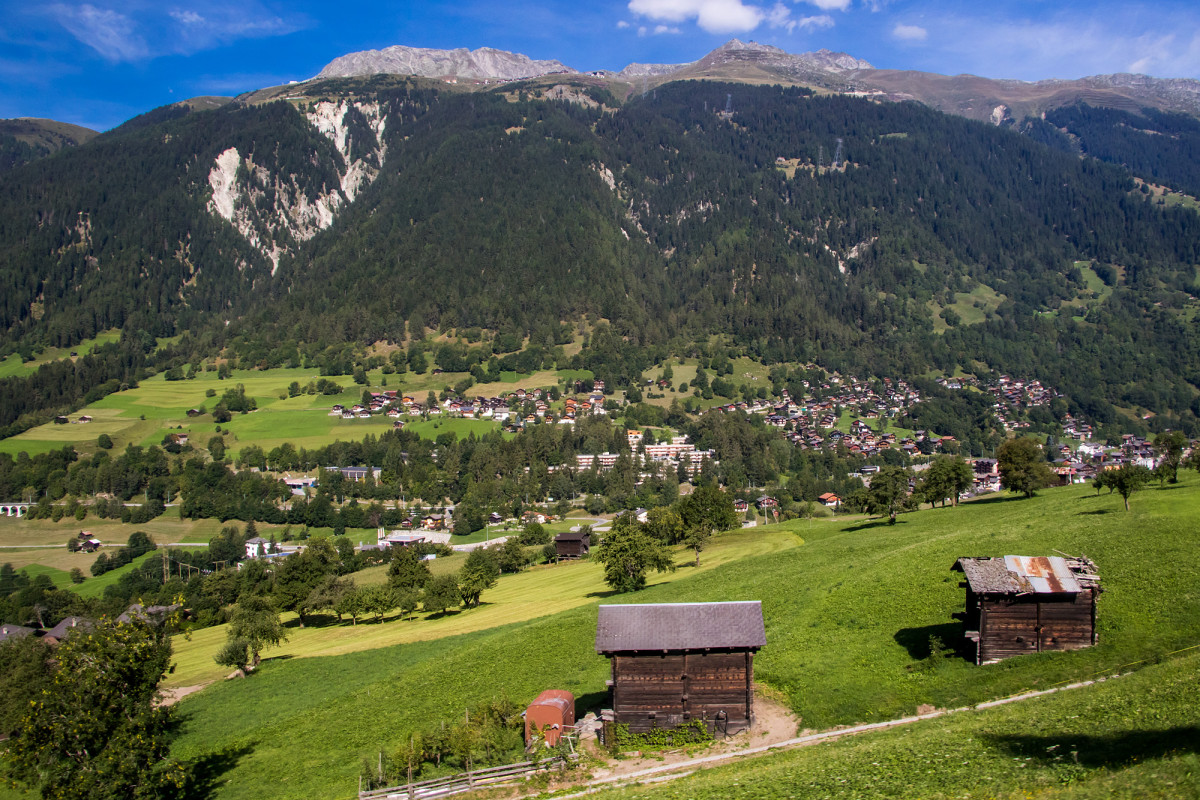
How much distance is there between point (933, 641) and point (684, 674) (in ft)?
34.2

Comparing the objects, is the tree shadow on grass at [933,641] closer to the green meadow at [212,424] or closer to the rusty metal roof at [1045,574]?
the rusty metal roof at [1045,574]

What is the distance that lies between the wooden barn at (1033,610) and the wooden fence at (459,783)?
56.3ft

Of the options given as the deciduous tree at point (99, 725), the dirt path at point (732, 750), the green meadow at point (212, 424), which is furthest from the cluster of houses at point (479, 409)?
the dirt path at point (732, 750)

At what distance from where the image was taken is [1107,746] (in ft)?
64.1

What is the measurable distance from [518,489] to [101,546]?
70574mm

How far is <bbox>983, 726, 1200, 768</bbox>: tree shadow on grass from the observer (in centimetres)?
1838

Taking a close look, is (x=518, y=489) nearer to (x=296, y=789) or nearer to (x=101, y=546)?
(x=101, y=546)

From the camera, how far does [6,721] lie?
44562 mm

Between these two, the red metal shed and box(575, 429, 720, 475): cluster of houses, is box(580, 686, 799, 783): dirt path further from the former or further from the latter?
box(575, 429, 720, 475): cluster of houses

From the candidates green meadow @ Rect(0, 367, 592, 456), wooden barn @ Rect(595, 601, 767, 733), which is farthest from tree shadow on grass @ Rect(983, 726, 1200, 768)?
green meadow @ Rect(0, 367, 592, 456)

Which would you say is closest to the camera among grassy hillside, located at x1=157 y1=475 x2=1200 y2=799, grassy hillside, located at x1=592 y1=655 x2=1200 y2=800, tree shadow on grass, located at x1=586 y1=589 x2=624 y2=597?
grassy hillside, located at x1=592 y1=655 x2=1200 y2=800

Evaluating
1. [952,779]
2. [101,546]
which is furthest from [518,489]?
[952,779]

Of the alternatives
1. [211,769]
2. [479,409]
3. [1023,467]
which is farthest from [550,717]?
[479,409]

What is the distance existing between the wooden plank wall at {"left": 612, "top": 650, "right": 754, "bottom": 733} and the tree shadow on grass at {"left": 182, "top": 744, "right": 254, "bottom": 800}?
17.2m
